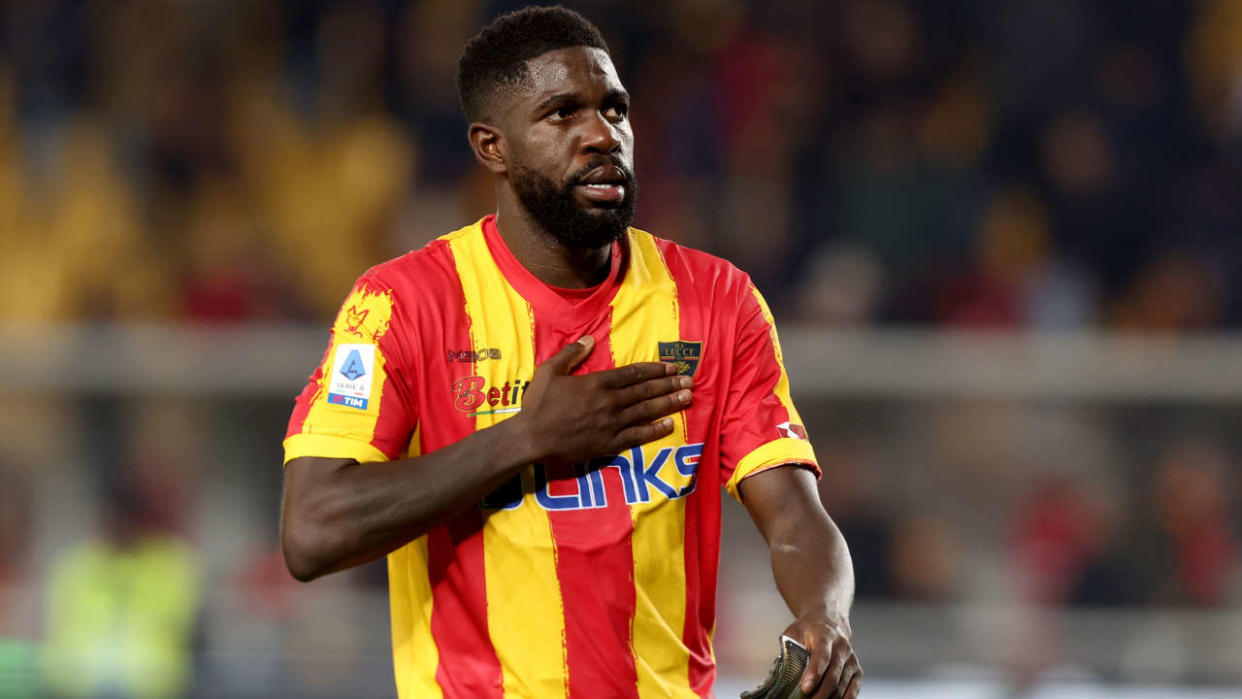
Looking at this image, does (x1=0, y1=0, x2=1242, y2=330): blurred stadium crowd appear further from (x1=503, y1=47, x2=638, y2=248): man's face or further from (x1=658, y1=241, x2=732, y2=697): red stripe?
(x1=503, y1=47, x2=638, y2=248): man's face

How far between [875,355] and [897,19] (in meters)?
2.64

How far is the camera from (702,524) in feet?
9.91

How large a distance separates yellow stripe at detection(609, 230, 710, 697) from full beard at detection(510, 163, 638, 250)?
0.15m

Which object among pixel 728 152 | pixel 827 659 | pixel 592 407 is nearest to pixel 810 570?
pixel 827 659

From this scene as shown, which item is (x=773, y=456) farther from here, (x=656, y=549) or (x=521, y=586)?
(x=521, y=586)

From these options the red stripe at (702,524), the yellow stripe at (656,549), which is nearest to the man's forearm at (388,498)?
the yellow stripe at (656,549)

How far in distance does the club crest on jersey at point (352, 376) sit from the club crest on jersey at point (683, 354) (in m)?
0.57

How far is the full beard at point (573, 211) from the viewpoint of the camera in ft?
9.72

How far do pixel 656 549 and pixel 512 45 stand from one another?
101 centimetres

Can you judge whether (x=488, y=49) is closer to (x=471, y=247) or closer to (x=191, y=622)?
(x=471, y=247)

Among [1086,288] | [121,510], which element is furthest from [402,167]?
[1086,288]

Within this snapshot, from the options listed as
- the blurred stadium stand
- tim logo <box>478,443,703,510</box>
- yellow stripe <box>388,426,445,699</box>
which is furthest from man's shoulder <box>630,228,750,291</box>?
the blurred stadium stand

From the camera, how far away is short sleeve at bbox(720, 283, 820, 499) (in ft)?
9.74

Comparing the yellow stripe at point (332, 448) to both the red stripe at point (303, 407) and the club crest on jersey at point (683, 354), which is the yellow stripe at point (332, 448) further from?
the club crest on jersey at point (683, 354)
